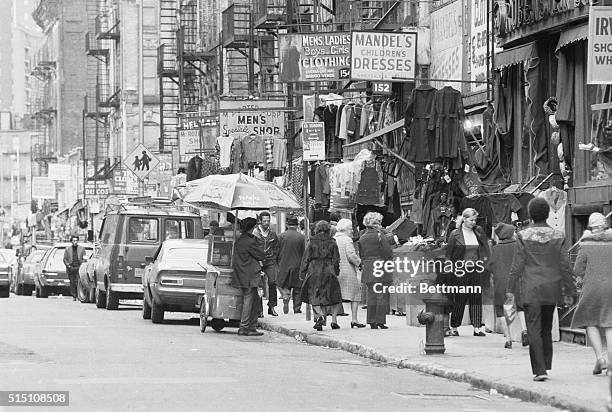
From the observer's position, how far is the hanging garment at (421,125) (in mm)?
25797

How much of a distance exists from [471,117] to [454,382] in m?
12.3

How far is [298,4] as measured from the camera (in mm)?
42438

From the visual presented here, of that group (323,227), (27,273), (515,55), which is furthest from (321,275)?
(27,273)

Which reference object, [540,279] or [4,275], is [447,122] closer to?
[540,279]

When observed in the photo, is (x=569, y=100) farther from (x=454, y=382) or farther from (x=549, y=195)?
(x=454, y=382)

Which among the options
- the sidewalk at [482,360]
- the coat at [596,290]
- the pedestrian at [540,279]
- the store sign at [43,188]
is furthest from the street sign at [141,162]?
the store sign at [43,188]

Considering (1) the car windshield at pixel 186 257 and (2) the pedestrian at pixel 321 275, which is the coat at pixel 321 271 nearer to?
(2) the pedestrian at pixel 321 275

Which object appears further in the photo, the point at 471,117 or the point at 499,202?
the point at 471,117

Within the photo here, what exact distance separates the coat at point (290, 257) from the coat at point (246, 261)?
16.3 ft

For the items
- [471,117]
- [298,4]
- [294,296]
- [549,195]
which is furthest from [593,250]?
[298,4]

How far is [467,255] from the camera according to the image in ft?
67.5

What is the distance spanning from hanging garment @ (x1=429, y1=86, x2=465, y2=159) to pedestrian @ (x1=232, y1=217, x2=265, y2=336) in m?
3.66

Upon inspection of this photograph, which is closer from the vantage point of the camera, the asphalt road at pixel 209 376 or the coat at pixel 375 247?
the asphalt road at pixel 209 376

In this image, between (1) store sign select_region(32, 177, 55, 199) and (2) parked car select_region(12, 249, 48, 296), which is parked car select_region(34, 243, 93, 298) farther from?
(1) store sign select_region(32, 177, 55, 199)
